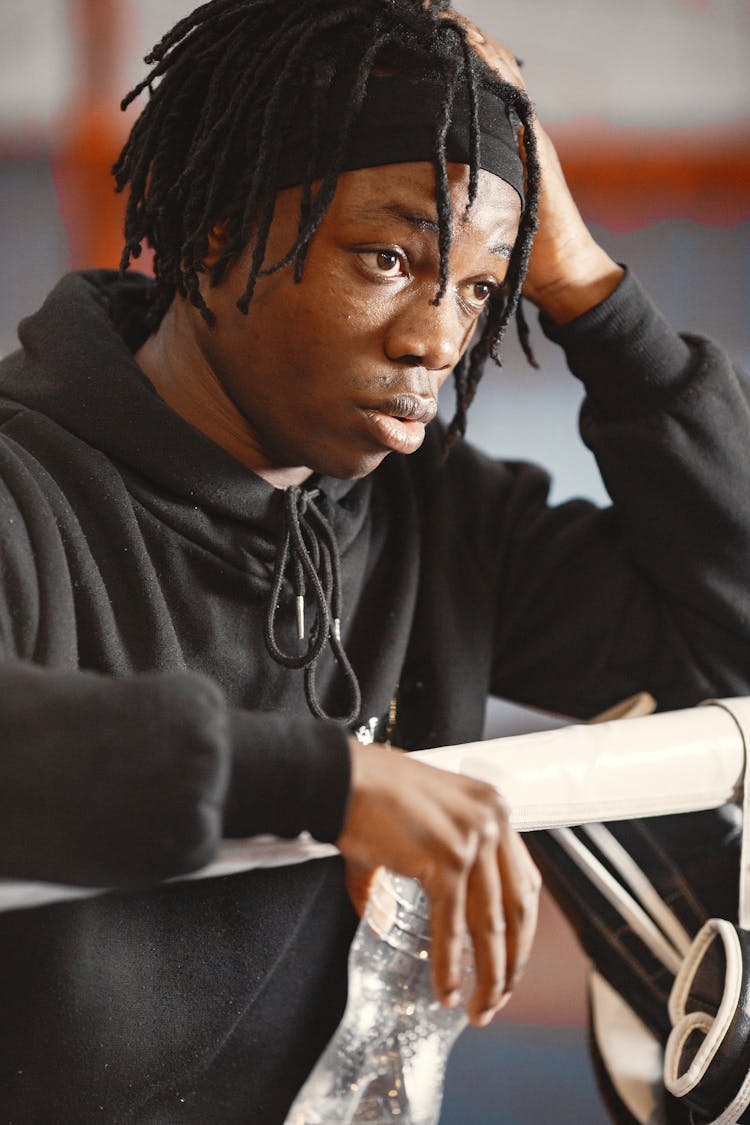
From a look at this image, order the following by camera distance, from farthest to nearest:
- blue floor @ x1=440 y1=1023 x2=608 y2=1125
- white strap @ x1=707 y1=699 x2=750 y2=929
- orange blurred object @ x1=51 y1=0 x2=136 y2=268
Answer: orange blurred object @ x1=51 y1=0 x2=136 y2=268, blue floor @ x1=440 y1=1023 x2=608 y2=1125, white strap @ x1=707 y1=699 x2=750 y2=929

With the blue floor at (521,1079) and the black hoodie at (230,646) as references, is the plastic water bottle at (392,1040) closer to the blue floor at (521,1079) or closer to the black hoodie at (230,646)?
the black hoodie at (230,646)

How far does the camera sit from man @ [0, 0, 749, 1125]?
2.85 ft

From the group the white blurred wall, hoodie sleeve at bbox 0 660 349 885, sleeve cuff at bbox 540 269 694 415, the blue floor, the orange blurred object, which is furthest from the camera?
the white blurred wall

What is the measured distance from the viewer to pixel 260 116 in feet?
2.94

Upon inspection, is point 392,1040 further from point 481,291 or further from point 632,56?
point 632,56

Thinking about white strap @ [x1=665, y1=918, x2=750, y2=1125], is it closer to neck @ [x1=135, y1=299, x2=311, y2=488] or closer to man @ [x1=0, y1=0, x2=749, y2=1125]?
man @ [x1=0, y1=0, x2=749, y2=1125]

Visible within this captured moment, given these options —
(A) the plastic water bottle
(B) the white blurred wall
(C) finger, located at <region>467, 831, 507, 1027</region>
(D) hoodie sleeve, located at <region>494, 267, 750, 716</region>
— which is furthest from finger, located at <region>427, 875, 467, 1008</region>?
(B) the white blurred wall

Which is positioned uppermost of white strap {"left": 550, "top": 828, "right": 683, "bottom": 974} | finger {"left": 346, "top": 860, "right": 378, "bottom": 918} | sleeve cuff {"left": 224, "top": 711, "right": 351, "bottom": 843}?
sleeve cuff {"left": 224, "top": 711, "right": 351, "bottom": 843}

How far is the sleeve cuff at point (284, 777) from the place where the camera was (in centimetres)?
64

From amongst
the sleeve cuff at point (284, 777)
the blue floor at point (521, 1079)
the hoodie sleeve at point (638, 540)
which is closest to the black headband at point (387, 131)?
the hoodie sleeve at point (638, 540)

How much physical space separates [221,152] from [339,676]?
16.5 inches

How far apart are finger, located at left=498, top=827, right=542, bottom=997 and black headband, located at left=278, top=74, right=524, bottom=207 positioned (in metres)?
0.47

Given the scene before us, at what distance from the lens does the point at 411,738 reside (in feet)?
3.71

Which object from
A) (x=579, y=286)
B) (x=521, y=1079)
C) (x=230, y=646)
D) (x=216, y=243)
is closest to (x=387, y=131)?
(x=216, y=243)
